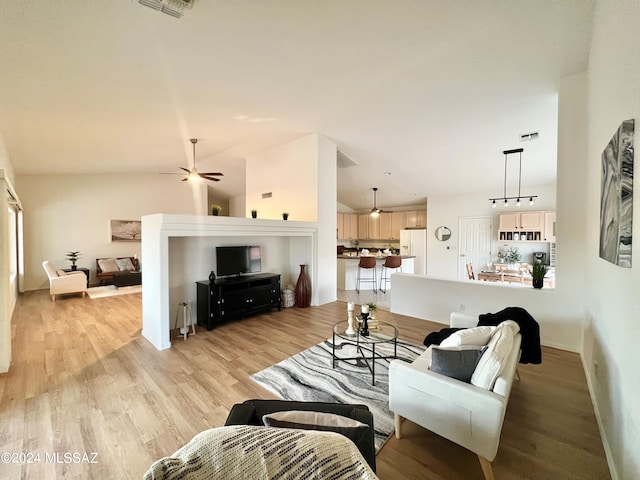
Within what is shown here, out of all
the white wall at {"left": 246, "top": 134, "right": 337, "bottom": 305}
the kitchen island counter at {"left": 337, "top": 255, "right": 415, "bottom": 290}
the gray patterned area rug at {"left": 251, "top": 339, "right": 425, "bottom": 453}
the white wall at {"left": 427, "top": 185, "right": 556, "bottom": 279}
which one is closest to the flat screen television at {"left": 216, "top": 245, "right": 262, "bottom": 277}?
the white wall at {"left": 246, "top": 134, "right": 337, "bottom": 305}

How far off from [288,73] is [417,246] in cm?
702

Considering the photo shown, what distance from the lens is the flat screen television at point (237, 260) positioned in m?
4.33

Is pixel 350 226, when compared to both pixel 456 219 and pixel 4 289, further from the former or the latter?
pixel 4 289

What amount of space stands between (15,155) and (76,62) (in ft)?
14.2

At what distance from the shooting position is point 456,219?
7777 millimetres

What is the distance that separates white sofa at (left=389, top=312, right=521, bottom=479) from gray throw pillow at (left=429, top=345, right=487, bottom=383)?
46 millimetres

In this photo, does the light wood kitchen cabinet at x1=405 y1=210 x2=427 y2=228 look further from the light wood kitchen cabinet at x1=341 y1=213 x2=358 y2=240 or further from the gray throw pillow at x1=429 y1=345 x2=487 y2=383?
the gray throw pillow at x1=429 y1=345 x2=487 y2=383

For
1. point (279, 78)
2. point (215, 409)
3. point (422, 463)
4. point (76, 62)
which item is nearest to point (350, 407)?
point (422, 463)

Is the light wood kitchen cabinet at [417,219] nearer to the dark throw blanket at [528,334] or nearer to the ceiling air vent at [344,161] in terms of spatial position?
the ceiling air vent at [344,161]

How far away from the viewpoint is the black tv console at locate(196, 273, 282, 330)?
3.92 meters

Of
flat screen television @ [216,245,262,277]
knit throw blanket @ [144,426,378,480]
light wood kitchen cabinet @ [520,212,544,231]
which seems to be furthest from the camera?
light wood kitchen cabinet @ [520,212,544,231]

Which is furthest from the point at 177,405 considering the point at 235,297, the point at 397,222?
the point at 397,222

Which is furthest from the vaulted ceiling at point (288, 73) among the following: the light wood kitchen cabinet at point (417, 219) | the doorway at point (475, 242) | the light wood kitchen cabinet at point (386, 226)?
the light wood kitchen cabinet at point (386, 226)

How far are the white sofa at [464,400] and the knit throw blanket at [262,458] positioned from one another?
39.8 inches
